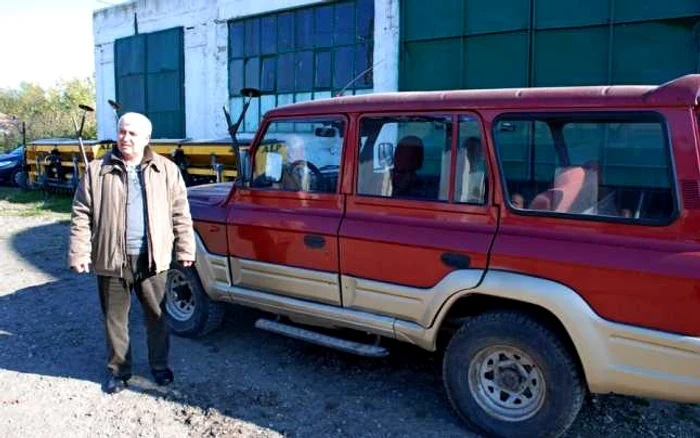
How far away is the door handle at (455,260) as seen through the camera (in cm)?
335

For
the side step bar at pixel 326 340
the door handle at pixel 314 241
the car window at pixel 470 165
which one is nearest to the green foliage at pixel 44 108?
the side step bar at pixel 326 340

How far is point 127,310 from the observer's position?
411cm

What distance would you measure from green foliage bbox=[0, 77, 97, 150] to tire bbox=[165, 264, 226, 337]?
26899mm

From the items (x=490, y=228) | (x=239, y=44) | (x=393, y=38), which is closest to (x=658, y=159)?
(x=490, y=228)

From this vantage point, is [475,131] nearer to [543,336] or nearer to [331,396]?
[543,336]

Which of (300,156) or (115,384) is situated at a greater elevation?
(300,156)

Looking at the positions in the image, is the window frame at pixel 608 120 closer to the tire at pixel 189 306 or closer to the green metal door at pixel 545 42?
the tire at pixel 189 306

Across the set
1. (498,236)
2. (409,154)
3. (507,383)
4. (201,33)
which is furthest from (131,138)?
(201,33)

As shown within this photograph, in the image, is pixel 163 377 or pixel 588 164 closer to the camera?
pixel 588 164

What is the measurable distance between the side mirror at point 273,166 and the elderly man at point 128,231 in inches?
24.5

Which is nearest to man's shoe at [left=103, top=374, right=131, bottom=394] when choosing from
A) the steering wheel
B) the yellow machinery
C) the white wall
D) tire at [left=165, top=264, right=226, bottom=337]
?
tire at [left=165, top=264, right=226, bottom=337]

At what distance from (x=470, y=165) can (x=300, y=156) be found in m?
1.27

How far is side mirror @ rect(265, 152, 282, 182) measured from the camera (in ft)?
14.1

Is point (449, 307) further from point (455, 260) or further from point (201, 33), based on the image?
point (201, 33)
